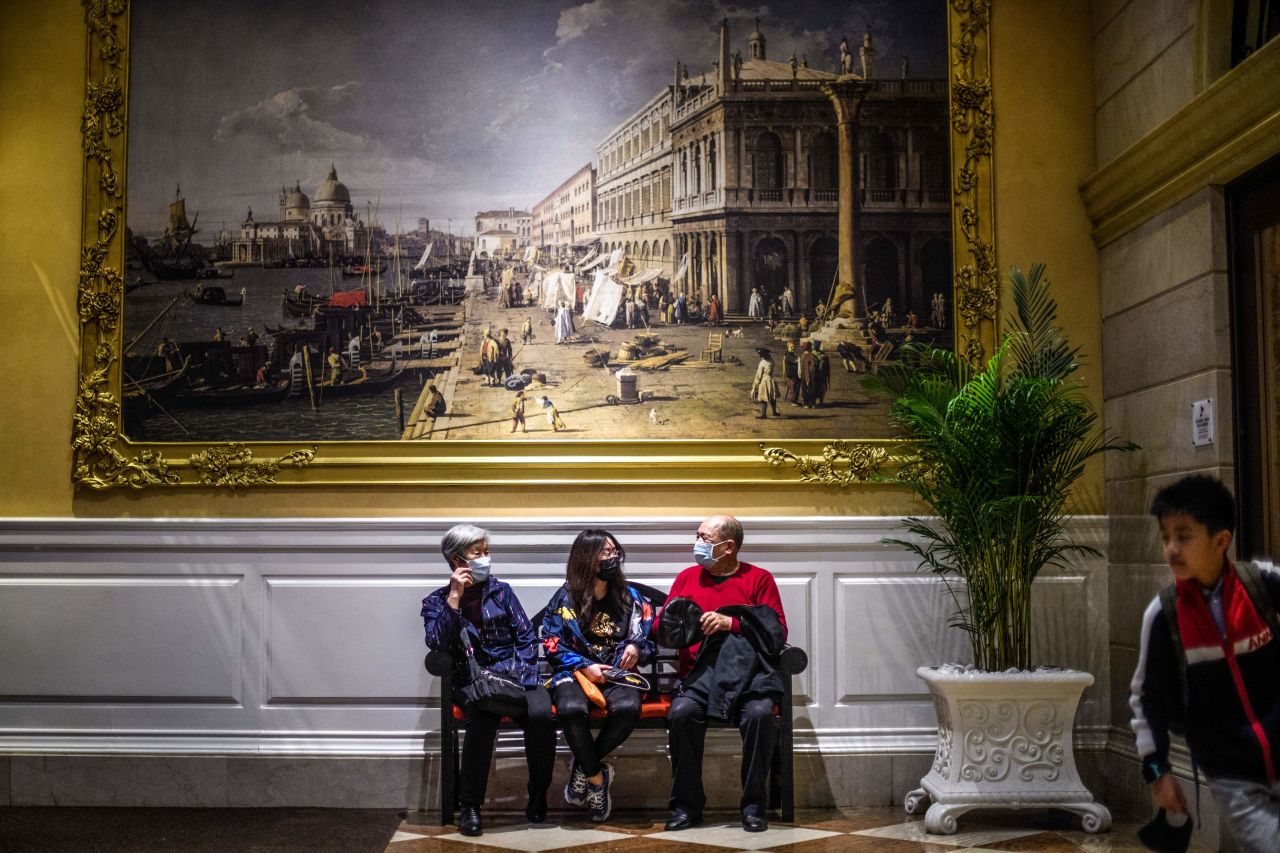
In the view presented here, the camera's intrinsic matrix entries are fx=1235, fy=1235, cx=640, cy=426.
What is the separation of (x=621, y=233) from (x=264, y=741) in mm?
2781

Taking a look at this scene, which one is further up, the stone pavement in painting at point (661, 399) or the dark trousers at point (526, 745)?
the stone pavement in painting at point (661, 399)

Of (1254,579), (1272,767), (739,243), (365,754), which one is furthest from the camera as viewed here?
(739,243)

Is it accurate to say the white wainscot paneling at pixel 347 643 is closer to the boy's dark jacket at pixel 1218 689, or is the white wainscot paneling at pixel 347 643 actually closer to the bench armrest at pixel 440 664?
the bench armrest at pixel 440 664

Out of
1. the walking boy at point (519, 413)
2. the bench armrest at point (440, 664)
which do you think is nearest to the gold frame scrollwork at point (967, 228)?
the walking boy at point (519, 413)

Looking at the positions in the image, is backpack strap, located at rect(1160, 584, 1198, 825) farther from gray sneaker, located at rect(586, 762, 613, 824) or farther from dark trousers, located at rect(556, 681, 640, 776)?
gray sneaker, located at rect(586, 762, 613, 824)

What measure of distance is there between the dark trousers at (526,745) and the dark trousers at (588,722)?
7 cm

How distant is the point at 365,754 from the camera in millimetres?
5344

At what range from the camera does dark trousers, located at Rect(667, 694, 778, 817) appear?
477cm

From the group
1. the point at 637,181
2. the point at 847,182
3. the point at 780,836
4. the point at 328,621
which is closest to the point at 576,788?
the point at 780,836

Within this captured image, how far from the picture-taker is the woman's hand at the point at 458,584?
16.3 ft

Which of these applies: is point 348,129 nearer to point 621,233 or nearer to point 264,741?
point 621,233

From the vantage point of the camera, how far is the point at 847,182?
5730 mm

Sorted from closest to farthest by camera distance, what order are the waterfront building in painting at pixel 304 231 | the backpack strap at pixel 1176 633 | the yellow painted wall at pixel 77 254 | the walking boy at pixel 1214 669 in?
the walking boy at pixel 1214 669, the backpack strap at pixel 1176 633, the yellow painted wall at pixel 77 254, the waterfront building in painting at pixel 304 231

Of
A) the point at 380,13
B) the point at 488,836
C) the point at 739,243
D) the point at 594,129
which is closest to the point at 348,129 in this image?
the point at 380,13
